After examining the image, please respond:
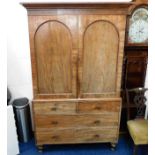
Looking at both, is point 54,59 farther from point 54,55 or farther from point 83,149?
point 83,149

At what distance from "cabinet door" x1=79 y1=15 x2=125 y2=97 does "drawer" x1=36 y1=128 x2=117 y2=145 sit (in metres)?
0.45

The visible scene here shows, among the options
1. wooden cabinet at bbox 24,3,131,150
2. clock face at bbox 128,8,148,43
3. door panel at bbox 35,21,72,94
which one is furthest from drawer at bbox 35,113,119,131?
clock face at bbox 128,8,148,43

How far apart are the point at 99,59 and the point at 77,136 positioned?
950mm

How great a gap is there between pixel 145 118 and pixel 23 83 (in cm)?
166

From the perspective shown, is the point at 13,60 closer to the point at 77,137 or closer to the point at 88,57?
the point at 88,57

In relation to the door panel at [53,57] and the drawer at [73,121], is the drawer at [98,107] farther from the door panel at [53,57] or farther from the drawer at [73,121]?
the door panel at [53,57]

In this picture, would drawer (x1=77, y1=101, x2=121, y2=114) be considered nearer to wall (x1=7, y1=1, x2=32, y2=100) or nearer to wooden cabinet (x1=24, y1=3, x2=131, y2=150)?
wooden cabinet (x1=24, y1=3, x2=131, y2=150)

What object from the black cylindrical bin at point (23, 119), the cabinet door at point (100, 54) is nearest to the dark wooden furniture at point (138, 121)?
the cabinet door at point (100, 54)

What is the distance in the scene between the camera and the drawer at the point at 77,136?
6.81ft

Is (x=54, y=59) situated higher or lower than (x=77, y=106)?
higher

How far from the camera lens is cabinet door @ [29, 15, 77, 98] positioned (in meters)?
1.70

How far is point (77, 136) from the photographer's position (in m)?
2.10

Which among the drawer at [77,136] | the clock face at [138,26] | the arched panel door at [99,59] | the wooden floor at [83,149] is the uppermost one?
the clock face at [138,26]

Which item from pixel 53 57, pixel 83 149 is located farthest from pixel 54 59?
pixel 83 149
